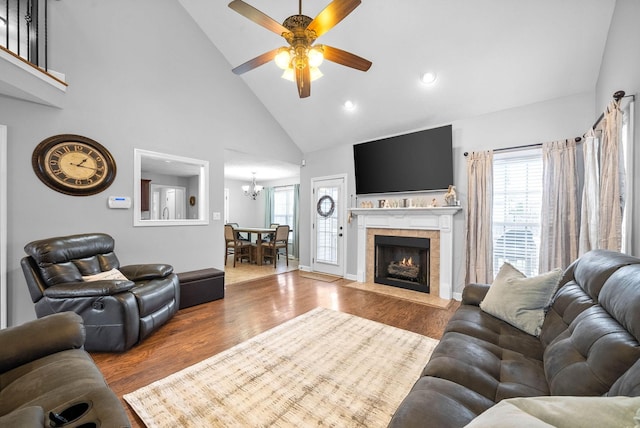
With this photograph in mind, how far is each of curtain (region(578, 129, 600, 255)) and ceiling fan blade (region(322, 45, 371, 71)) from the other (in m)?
2.27

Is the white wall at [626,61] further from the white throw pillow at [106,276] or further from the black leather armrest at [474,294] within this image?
the white throw pillow at [106,276]

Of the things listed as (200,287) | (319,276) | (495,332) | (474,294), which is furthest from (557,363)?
(319,276)

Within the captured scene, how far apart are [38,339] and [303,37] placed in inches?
100

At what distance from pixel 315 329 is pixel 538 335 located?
1824mm

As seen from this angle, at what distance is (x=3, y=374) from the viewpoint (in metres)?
1.16

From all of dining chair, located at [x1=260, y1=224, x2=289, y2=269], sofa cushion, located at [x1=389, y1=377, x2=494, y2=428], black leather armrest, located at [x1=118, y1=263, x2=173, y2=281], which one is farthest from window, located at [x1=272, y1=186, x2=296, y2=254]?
sofa cushion, located at [x1=389, y1=377, x2=494, y2=428]

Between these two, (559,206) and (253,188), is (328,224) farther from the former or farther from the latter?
(559,206)

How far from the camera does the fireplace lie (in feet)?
13.6

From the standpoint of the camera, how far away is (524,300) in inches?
68.2

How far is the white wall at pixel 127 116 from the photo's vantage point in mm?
2730

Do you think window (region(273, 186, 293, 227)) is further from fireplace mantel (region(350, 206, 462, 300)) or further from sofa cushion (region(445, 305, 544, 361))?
sofa cushion (region(445, 305, 544, 361))

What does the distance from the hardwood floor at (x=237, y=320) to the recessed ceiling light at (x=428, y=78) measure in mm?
3009

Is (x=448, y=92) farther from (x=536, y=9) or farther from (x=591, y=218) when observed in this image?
(x=591, y=218)

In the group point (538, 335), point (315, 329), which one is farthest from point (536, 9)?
point (315, 329)
